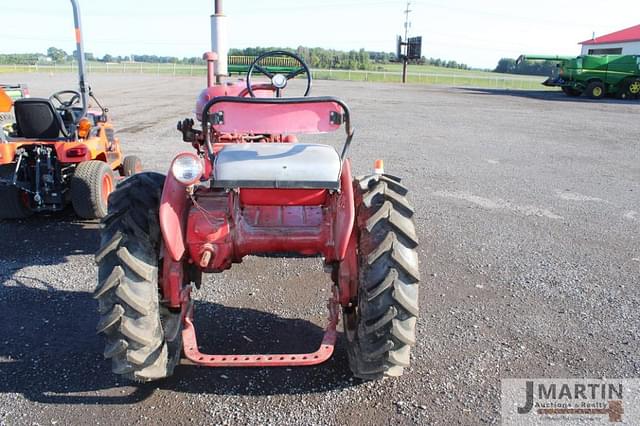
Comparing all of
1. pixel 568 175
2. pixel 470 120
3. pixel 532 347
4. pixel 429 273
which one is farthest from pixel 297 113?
pixel 470 120

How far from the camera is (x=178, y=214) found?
308 centimetres

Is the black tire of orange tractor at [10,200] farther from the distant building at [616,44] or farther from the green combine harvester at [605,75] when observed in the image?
the distant building at [616,44]

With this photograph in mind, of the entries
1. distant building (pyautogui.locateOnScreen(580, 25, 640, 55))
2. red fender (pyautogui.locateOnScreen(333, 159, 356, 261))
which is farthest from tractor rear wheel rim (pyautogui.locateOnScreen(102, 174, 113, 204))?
distant building (pyautogui.locateOnScreen(580, 25, 640, 55))

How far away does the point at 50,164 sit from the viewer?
6.10 m

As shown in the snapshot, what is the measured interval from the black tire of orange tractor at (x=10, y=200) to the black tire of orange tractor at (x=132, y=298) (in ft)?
11.7

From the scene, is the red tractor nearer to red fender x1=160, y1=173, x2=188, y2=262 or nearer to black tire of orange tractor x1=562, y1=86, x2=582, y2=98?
red fender x1=160, y1=173, x2=188, y2=262

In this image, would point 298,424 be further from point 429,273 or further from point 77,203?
point 77,203

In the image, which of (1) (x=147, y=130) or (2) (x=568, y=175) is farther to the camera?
(1) (x=147, y=130)

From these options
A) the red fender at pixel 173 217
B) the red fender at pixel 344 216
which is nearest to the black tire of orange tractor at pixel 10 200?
the red fender at pixel 173 217

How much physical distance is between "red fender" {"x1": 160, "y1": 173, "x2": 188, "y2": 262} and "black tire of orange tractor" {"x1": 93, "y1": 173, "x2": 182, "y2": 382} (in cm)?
17

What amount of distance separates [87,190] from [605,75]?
29006 mm

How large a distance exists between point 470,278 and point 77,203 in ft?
14.0

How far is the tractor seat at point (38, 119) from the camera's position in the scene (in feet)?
20.4

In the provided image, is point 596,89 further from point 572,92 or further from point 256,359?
point 256,359
